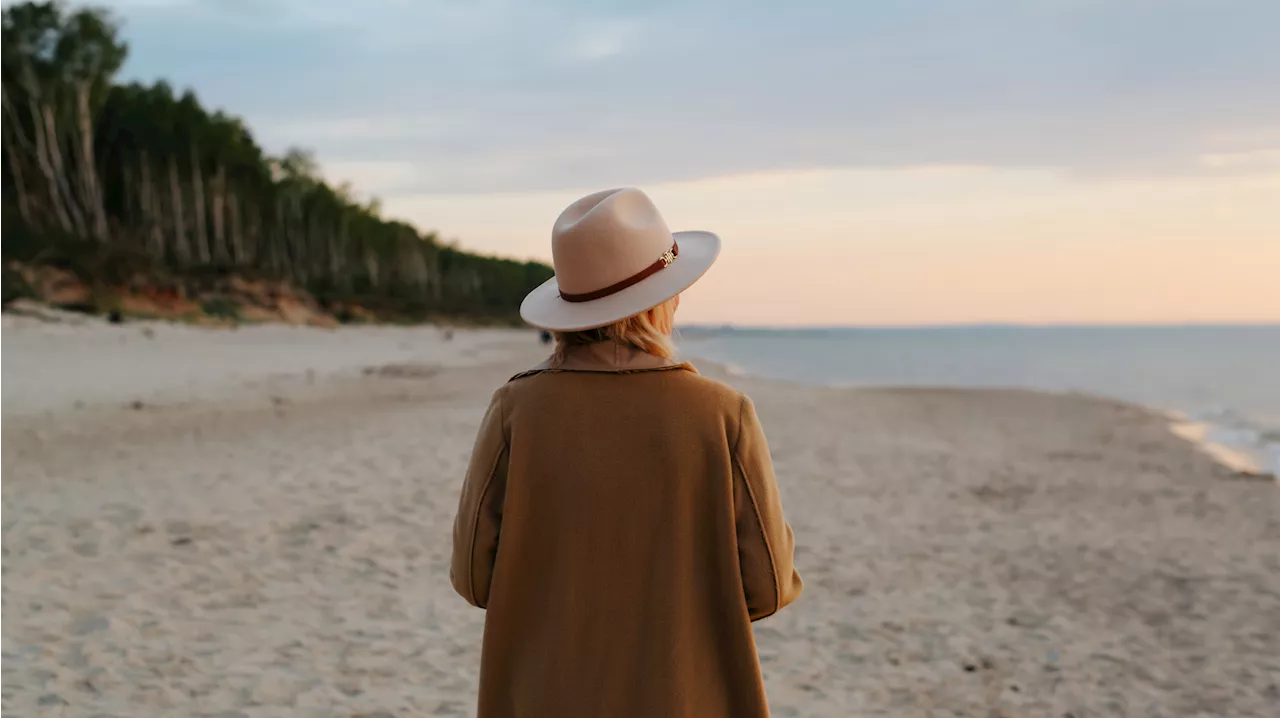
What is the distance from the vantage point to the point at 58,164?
35656 mm

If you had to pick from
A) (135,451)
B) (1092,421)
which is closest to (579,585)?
(135,451)

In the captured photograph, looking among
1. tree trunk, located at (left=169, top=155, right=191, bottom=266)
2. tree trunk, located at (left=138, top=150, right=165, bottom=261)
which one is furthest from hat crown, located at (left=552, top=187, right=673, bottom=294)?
tree trunk, located at (left=138, top=150, right=165, bottom=261)

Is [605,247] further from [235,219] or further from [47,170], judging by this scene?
[235,219]

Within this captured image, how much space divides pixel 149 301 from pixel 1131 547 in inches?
1206

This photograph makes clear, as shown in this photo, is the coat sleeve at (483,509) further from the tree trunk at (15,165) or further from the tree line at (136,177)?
the tree trunk at (15,165)

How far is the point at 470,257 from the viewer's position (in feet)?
397

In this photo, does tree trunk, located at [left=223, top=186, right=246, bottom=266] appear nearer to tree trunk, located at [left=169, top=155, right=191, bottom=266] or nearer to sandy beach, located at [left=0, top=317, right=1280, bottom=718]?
tree trunk, located at [left=169, top=155, right=191, bottom=266]

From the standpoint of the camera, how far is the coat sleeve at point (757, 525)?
1.69 meters

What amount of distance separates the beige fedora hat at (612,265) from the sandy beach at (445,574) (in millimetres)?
2770

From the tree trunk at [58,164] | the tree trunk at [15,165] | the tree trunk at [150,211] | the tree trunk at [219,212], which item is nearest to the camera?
the tree trunk at [58,164]

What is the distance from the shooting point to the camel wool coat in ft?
5.52

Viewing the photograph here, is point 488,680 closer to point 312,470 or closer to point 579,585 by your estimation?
point 579,585

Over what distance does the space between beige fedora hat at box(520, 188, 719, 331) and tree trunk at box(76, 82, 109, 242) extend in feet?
127

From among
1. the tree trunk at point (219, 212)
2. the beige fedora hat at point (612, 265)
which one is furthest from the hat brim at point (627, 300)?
the tree trunk at point (219, 212)
